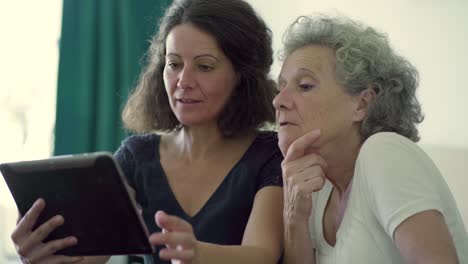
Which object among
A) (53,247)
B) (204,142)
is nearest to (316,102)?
(204,142)

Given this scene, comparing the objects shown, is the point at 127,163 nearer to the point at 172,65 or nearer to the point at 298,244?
the point at 172,65

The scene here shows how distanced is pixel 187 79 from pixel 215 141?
0.21 meters

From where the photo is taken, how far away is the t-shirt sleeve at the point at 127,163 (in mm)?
1767

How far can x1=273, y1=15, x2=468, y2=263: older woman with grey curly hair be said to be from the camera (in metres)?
1.34

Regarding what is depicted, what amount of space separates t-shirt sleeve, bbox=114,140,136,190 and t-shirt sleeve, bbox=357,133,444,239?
670 mm

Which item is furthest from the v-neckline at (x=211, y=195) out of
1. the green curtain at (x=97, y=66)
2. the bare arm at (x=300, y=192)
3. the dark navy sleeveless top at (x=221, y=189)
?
the green curtain at (x=97, y=66)

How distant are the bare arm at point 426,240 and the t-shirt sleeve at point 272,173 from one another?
44cm

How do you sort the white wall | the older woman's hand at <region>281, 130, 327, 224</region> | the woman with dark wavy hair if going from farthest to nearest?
the white wall
the woman with dark wavy hair
the older woman's hand at <region>281, 130, 327, 224</region>

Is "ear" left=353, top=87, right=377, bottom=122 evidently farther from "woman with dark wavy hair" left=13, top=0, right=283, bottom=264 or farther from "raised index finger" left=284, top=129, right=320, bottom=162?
"woman with dark wavy hair" left=13, top=0, right=283, bottom=264

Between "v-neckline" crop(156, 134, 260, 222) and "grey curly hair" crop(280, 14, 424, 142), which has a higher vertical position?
"grey curly hair" crop(280, 14, 424, 142)

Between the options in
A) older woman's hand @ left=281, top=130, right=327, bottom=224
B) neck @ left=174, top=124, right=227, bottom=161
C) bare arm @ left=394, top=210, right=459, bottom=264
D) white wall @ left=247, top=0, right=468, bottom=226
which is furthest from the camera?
white wall @ left=247, top=0, right=468, bottom=226

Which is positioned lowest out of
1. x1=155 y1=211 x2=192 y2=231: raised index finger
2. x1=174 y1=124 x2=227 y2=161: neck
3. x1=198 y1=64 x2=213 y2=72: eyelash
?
x1=155 y1=211 x2=192 y2=231: raised index finger

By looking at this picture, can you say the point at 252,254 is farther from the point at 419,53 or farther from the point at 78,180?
the point at 419,53

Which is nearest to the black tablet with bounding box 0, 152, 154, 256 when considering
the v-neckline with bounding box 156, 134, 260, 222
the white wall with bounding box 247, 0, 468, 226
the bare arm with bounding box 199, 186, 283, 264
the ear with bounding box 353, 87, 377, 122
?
the bare arm with bounding box 199, 186, 283, 264
